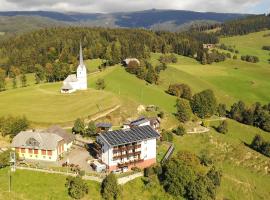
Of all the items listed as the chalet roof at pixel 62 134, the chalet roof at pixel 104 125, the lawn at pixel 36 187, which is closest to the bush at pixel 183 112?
the chalet roof at pixel 104 125

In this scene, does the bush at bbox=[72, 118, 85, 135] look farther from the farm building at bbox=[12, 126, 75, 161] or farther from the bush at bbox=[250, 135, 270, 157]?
the bush at bbox=[250, 135, 270, 157]

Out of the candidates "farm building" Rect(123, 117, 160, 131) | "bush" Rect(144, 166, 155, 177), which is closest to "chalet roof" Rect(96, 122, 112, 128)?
"farm building" Rect(123, 117, 160, 131)

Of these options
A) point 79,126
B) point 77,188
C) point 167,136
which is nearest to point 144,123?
point 167,136

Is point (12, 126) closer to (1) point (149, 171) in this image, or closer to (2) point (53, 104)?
(2) point (53, 104)

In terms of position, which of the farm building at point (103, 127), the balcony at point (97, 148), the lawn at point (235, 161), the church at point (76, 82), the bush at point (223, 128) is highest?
the church at point (76, 82)

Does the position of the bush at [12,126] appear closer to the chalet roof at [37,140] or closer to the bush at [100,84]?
the chalet roof at [37,140]

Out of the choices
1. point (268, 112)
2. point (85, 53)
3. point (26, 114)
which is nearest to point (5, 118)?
point (26, 114)

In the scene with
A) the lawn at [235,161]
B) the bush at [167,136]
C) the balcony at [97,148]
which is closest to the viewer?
the balcony at [97,148]
